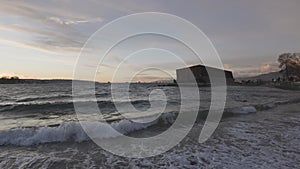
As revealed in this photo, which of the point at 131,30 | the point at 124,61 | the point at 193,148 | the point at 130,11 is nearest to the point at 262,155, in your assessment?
the point at 193,148

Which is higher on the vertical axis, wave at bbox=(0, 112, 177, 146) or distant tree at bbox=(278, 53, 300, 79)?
distant tree at bbox=(278, 53, 300, 79)

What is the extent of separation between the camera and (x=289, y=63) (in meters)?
75.4

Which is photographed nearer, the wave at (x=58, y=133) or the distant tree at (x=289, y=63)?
the wave at (x=58, y=133)

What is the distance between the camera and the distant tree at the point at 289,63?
74438mm

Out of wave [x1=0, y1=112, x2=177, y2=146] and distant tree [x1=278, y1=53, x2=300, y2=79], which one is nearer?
wave [x1=0, y1=112, x2=177, y2=146]

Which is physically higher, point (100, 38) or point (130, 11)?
point (130, 11)

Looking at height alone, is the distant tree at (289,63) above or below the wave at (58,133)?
above

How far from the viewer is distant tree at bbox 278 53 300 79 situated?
7444 cm

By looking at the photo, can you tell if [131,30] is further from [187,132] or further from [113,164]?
[113,164]

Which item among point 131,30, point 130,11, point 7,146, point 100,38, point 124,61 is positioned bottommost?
point 7,146

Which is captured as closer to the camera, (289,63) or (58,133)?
(58,133)

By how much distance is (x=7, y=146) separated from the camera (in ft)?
22.7

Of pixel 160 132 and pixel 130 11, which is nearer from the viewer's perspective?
pixel 160 132

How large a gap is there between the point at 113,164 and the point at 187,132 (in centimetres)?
434
